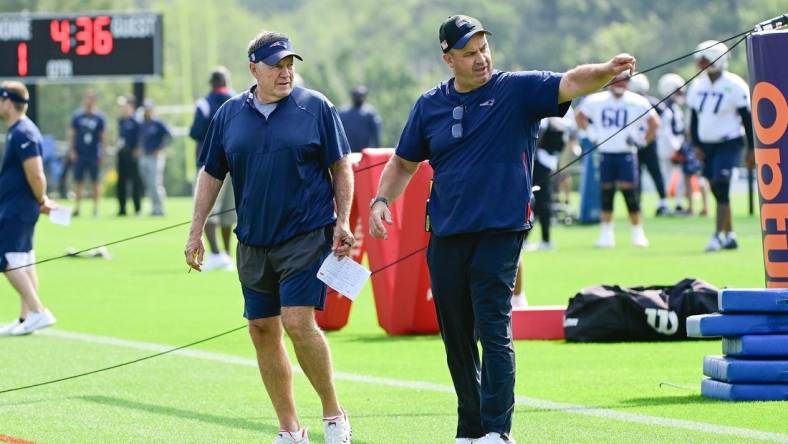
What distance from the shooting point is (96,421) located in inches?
379

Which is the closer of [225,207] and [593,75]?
[593,75]

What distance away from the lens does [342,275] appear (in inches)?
328

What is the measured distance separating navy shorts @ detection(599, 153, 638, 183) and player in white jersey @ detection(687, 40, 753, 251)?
64.8 inches

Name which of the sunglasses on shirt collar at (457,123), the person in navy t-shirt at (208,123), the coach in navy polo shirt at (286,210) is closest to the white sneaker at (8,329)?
the person in navy t-shirt at (208,123)

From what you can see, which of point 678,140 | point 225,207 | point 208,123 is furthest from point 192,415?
point 678,140

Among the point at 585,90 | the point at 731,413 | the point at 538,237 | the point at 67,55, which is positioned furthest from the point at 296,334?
the point at 67,55

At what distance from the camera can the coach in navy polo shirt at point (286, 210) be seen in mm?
8344

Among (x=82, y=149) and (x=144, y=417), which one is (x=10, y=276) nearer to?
(x=144, y=417)

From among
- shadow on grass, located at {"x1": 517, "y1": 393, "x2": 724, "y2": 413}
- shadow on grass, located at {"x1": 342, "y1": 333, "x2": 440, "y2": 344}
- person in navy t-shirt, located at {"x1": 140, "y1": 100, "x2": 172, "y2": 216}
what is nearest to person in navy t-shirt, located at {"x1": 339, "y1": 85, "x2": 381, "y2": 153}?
person in navy t-shirt, located at {"x1": 140, "y1": 100, "x2": 172, "y2": 216}

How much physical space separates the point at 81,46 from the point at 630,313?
22710mm

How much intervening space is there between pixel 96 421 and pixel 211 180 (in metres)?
1.75

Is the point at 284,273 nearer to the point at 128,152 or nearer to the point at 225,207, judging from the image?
the point at 225,207

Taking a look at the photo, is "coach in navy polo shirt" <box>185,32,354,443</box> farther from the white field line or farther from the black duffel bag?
the black duffel bag

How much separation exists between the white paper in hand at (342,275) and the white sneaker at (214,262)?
11.6 metres
